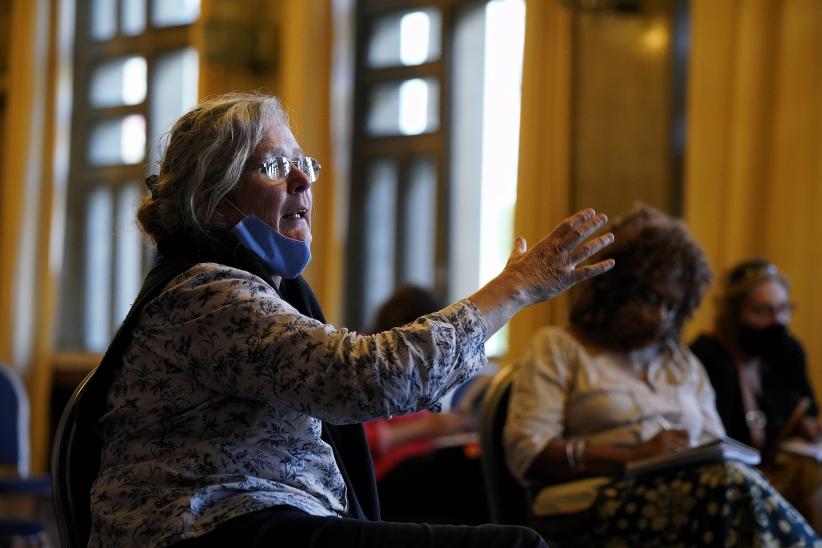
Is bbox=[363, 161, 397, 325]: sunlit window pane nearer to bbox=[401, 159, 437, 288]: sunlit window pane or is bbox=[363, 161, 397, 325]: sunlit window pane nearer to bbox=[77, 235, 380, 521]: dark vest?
bbox=[401, 159, 437, 288]: sunlit window pane

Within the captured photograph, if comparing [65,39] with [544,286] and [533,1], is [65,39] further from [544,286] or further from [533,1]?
[544,286]

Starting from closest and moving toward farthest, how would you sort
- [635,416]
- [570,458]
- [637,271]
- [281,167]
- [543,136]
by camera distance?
[281,167], [570,458], [635,416], [637,271], [543,136]

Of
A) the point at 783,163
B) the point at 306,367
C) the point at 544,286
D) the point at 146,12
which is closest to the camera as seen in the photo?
the point at 306,367

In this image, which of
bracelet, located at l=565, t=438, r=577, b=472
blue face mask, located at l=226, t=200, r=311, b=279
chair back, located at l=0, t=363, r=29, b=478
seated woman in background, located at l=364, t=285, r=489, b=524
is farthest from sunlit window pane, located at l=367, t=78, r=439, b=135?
blue face mask, located at l=226, t=200, r=311, b=279

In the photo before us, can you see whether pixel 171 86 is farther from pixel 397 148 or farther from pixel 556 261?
pixel 556 261

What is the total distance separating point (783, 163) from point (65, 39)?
20.6 feet

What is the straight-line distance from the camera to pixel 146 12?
8.57 metres

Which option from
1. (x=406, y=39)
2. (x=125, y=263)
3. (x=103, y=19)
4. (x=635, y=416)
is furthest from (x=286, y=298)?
(x=103, y=19)

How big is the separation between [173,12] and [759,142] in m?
5.25

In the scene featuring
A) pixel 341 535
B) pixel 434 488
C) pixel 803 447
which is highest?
pixel 341 535

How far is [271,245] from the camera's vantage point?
192cm

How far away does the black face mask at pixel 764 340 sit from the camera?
11.8ft

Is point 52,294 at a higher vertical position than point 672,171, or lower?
lower

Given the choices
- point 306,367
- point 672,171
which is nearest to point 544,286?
point 306,367
